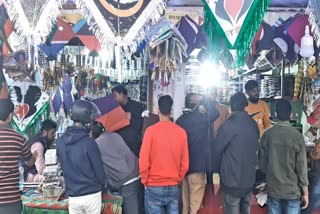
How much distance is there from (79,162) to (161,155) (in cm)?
82

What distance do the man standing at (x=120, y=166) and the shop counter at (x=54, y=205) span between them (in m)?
0.13

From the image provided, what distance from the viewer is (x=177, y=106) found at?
5828mm

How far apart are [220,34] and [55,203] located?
2301 mm

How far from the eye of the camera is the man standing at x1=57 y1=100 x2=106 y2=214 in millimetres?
3537

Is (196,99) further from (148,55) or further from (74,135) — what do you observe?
(74,135)

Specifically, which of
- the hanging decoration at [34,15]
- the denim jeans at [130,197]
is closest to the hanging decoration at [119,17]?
the hanging decoration at [34,15]

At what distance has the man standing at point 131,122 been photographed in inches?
184

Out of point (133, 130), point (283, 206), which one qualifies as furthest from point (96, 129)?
point (283, 206)

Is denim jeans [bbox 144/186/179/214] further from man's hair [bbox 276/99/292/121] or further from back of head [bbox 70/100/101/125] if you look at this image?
man's hair [bbox 276/99/292/121]

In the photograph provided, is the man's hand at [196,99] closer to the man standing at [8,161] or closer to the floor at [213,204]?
the floor at [213,204]

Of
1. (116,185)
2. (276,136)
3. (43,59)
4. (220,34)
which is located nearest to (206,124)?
(276,136)

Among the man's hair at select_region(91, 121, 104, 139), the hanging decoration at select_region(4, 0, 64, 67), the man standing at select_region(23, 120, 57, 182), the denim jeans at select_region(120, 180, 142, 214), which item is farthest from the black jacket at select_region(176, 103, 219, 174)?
the hanging decoration at select_region(4, 0, 64, 67)

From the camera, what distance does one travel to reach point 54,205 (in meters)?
4.04

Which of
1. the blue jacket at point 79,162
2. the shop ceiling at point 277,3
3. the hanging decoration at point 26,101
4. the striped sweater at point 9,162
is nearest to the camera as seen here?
the striped sweater at point 9,162
